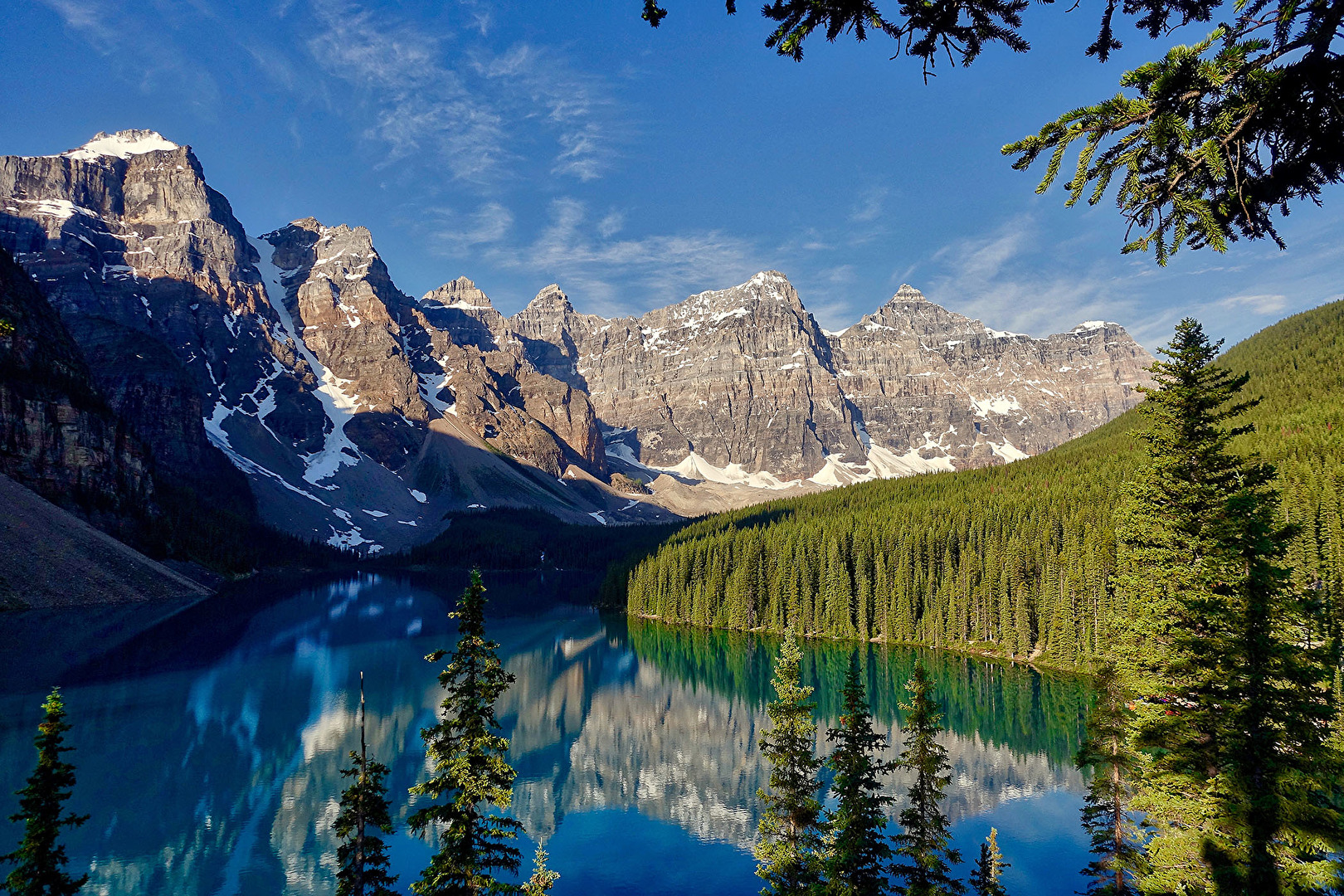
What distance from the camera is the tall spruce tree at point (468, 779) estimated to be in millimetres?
13141

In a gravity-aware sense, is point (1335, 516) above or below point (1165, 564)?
above

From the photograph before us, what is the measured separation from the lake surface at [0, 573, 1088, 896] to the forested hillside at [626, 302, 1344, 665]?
7305mm

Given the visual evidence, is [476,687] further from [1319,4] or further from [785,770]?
[1319,4]

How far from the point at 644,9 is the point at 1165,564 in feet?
59.7

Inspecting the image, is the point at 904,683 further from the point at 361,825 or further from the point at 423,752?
the point at 361,825

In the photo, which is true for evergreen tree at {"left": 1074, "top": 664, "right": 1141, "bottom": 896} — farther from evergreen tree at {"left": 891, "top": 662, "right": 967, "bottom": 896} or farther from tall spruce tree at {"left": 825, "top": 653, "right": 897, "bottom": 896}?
tall spruce tree at {"left": 825, "top": 653, "right": 897, "bottom": 896}

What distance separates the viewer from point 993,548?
74125 millimetres

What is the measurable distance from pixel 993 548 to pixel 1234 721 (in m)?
67.7

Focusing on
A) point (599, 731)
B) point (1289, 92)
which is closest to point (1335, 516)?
point (599, 731)

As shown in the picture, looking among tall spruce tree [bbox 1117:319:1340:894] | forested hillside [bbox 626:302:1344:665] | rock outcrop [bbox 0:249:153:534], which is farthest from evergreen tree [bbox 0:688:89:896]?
rock outcrop [bbox 0:249:153:534]

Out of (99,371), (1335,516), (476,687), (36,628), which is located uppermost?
(99,371)

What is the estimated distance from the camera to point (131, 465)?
129 m

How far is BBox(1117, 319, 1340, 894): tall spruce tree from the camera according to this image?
443 inches

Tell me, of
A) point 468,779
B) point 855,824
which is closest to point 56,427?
point 468,779
